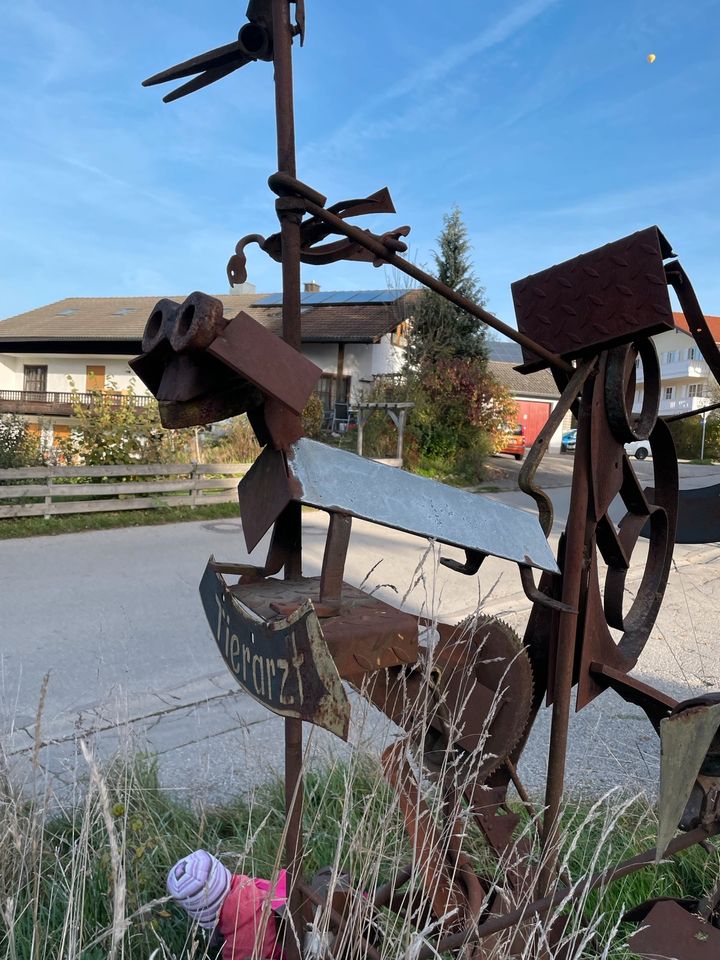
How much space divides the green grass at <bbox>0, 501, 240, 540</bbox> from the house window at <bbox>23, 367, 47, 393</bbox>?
1768cm

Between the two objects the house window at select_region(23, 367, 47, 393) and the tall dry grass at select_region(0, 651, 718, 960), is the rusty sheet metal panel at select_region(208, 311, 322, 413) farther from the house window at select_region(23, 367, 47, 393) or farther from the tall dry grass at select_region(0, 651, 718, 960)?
the house window at select_region(23, 367, 47, 393)

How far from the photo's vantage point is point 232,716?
3729mm

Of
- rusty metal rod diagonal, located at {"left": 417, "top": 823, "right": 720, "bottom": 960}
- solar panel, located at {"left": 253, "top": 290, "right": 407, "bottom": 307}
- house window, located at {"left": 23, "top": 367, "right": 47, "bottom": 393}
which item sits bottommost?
rusty metal rod diagonal, located at {"left": 417, "top": 823, "right": 720, "bottom": 960}

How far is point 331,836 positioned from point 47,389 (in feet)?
84.2

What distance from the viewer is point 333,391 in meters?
21.5

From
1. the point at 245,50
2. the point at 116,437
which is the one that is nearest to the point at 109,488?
the point at 116,437

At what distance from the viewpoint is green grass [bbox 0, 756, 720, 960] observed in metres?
1.83

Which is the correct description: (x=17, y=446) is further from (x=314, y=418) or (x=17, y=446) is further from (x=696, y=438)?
(x=696, y=438)

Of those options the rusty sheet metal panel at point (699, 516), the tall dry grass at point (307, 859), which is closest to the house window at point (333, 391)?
the tall dry grass at point (307, 859)

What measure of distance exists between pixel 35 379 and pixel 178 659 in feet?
78.5

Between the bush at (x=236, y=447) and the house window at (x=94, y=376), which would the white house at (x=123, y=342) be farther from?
the bush at (x=236, y=447)

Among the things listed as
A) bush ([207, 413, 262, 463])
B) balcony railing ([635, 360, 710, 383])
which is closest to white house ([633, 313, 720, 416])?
balcony railing ([635, 360, 710, 383])

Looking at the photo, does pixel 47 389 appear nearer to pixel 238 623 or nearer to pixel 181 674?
pixel 181 674

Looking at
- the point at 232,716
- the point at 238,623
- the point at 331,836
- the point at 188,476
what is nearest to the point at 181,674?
the point at 232,716
